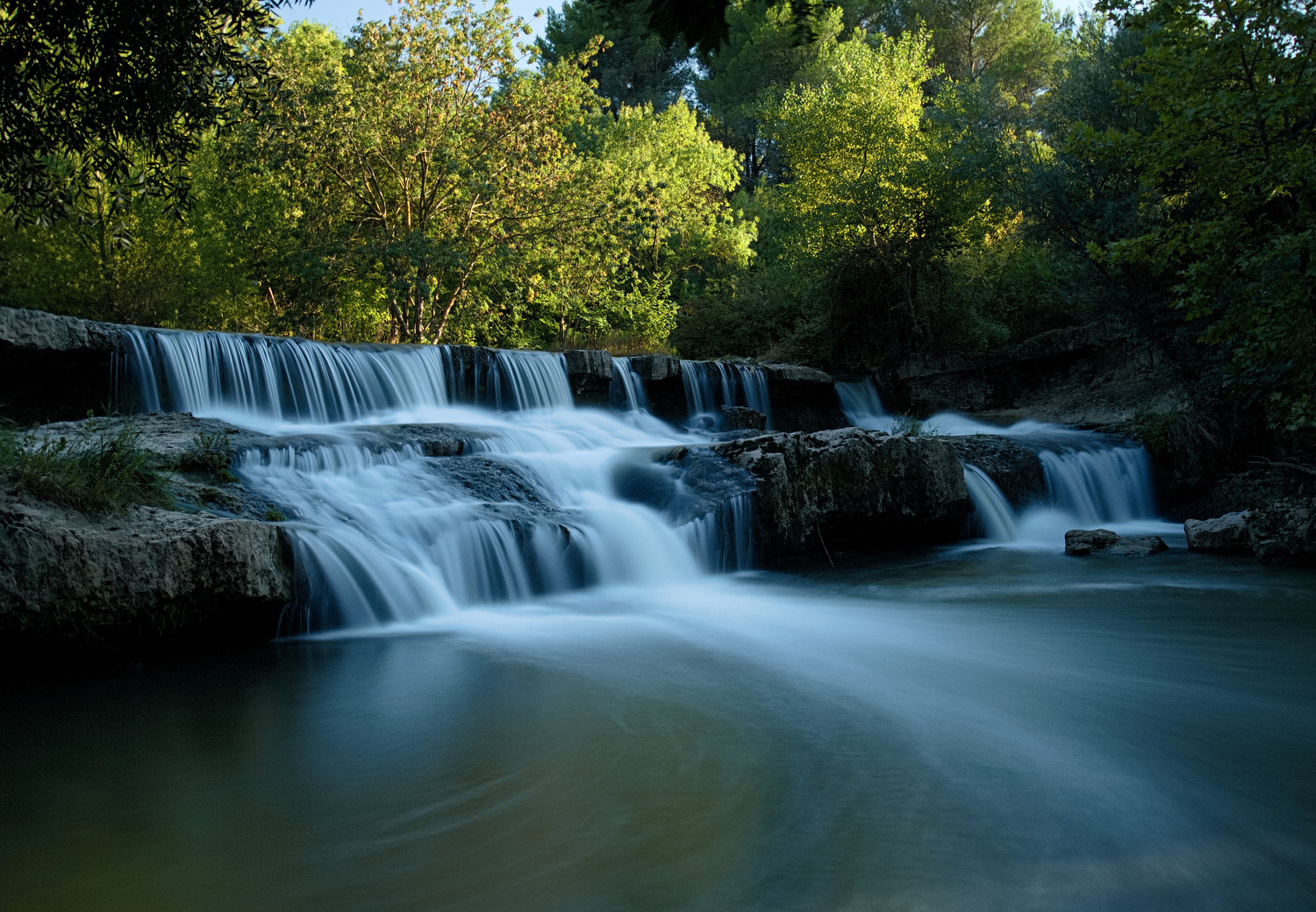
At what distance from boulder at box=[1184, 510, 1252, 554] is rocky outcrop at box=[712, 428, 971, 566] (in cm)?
256

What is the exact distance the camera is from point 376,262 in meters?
18.3

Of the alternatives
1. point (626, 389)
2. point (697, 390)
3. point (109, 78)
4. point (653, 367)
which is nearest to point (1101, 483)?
point (697, 390)

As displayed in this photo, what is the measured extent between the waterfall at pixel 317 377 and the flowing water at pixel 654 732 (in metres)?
4.04

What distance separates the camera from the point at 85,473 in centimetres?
573

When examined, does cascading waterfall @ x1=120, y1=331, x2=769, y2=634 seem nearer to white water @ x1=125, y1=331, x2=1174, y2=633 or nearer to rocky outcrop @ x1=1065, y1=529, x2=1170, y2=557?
white water @ x1=125, y1=331, x2=1174, y2=633

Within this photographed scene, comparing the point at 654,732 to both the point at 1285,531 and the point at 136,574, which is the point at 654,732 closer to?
the point at 136,574

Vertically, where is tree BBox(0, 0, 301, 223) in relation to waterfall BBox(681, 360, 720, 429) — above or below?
above

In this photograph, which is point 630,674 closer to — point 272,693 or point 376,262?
point 272,693

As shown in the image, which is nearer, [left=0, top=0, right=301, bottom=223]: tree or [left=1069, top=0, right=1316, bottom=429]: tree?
[left=0, top=0, right=301, bottom=223]: tree

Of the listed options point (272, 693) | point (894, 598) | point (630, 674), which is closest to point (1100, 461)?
point (894, 598)

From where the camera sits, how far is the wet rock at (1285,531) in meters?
8.95

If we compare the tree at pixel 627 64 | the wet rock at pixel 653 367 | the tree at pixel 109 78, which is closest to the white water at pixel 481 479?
the wet rock at pixel 653 367

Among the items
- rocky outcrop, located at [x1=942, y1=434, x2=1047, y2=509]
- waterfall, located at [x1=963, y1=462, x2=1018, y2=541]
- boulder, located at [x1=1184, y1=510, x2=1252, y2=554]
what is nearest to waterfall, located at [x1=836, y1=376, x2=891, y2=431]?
rocky outcrop, located at [x1=942, y1=434, x2=1047, y2=509]

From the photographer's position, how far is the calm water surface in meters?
2.77
